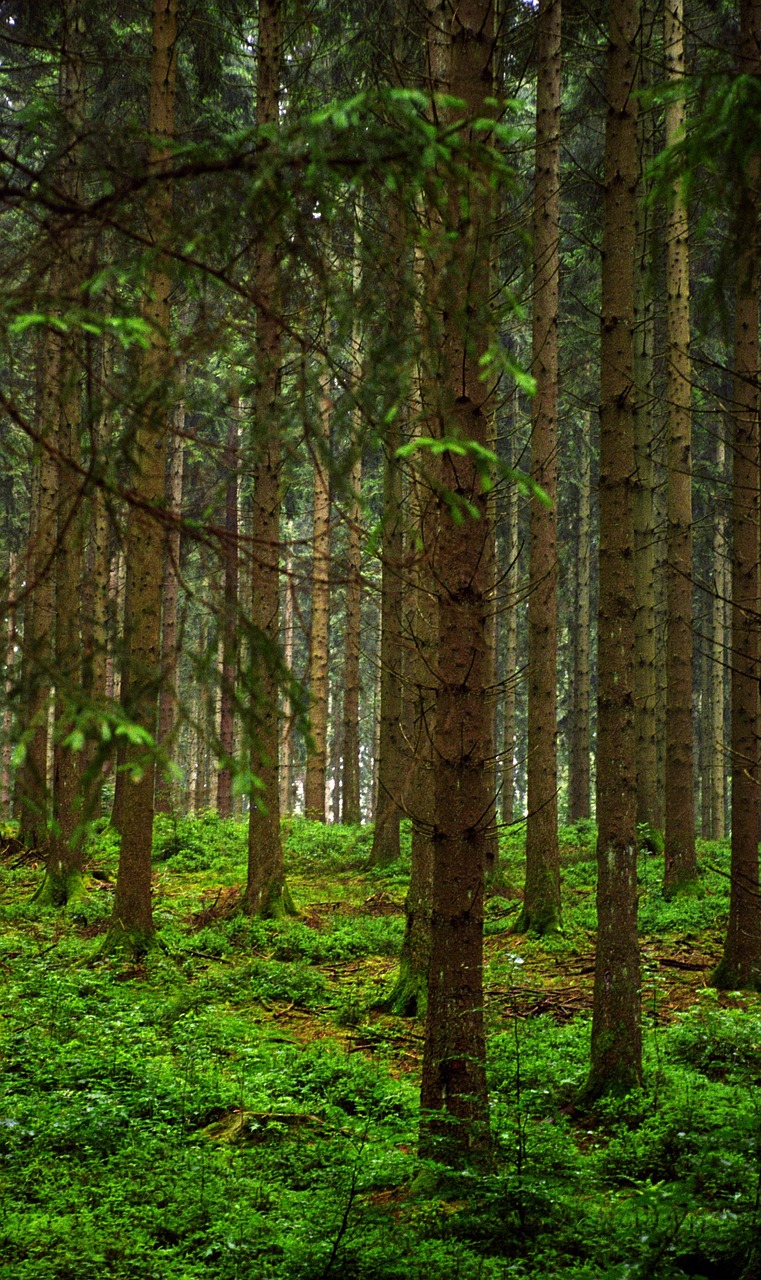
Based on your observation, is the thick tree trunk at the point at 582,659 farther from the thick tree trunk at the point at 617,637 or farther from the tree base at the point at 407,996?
the thick tree trunk at the point at 617,637

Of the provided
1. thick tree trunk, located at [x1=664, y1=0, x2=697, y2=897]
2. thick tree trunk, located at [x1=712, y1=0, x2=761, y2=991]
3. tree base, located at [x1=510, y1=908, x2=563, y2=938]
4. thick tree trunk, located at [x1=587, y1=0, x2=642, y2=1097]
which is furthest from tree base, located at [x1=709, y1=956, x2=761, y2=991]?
thick tree trunk, located at [x1=664, y1=0, x2=697, y2=897]

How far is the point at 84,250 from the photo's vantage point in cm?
359

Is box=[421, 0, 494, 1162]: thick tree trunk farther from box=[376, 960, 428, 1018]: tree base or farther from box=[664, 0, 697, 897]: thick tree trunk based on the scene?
box=[664, 0, 697, 897]: thick tree trunk

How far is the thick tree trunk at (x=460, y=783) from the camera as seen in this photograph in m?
5.15

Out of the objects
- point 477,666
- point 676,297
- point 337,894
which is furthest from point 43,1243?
point 676,297

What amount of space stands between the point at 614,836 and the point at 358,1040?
3.04 meters

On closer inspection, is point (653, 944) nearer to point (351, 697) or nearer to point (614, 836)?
point (614, 836)

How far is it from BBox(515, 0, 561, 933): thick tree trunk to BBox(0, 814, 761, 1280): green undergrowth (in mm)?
750

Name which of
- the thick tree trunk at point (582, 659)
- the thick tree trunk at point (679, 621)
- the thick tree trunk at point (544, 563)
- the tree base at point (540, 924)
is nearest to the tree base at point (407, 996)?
the tree base at point (540, 924)

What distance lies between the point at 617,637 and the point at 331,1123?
361 cm

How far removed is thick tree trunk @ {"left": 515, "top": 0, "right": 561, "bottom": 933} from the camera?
37.0ft

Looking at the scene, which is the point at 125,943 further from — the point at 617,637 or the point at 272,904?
the point at 617,637

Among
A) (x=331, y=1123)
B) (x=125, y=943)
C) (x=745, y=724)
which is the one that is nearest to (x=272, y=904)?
(x=125, y=943)

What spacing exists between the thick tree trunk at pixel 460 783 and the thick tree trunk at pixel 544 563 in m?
5.80
